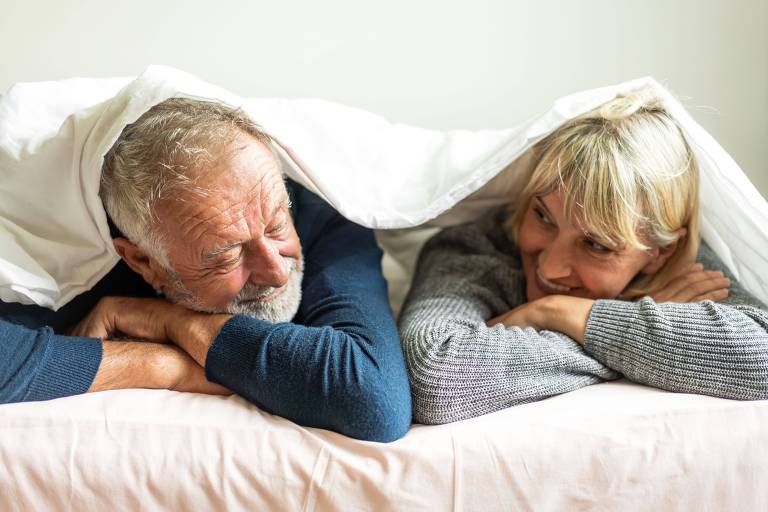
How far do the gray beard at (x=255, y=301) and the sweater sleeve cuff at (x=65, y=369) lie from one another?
0.16m

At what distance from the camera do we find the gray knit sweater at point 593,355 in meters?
1.13

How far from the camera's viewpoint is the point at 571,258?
4.41 ft

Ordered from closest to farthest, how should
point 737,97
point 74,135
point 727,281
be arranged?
point 74,135, point 727,281, point 737,97

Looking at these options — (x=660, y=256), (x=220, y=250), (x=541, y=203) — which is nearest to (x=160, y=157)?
(x=220, y=250)

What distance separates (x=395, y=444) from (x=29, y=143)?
76cm

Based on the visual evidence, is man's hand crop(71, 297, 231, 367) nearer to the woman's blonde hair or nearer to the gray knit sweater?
the gray knit sweater

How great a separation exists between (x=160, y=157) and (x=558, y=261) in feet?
2.30

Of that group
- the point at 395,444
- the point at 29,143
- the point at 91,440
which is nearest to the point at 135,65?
the point at 29,143

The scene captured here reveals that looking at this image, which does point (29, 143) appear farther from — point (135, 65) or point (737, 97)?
point (737, 97)

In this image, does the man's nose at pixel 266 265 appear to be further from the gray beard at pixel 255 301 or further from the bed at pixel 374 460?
the bed at pixel 374 460

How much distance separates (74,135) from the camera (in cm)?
118

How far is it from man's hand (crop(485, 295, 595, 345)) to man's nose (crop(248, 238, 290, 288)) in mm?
415

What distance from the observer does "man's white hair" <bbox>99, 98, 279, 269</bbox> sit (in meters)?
1.10

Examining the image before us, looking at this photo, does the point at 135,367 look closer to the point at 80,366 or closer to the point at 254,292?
the point at 80,366
